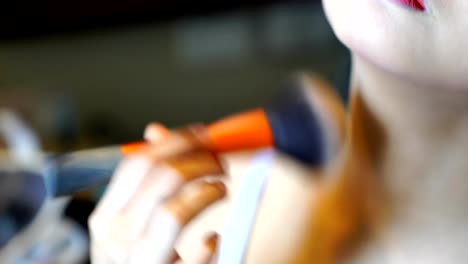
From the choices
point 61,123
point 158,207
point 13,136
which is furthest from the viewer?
point 61,123

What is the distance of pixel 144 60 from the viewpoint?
0.84 m

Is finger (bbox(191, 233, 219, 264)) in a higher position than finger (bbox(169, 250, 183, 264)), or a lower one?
lower

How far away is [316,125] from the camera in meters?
0.31

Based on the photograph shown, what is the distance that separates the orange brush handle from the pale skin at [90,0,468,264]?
30mm

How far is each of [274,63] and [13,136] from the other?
571 mm

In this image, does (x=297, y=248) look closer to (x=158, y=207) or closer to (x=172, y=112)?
(x=158, y=207)

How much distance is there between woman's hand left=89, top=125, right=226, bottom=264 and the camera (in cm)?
25

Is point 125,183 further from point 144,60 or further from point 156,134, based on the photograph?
point 144,60

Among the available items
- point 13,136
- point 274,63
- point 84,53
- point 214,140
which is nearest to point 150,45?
point 84,53

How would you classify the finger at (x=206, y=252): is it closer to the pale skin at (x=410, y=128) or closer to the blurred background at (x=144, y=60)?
the pale skin at (x=410, y=128)

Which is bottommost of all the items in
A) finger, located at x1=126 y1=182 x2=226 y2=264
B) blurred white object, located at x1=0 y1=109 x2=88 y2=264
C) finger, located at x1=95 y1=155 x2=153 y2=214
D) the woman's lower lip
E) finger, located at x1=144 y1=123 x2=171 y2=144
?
blurred white object, located at x1=0 y1=109 x2=88 y2=264

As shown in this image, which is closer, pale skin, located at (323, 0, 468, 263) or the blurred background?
pale skin, located at (323, 0, 468, 263)

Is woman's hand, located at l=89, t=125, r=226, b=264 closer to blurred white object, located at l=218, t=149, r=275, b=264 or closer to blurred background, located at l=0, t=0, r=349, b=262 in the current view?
blurred white object, located at l=218, t=149, r=275, b=264

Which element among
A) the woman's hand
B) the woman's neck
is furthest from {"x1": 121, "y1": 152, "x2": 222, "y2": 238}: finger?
the woman's neck
